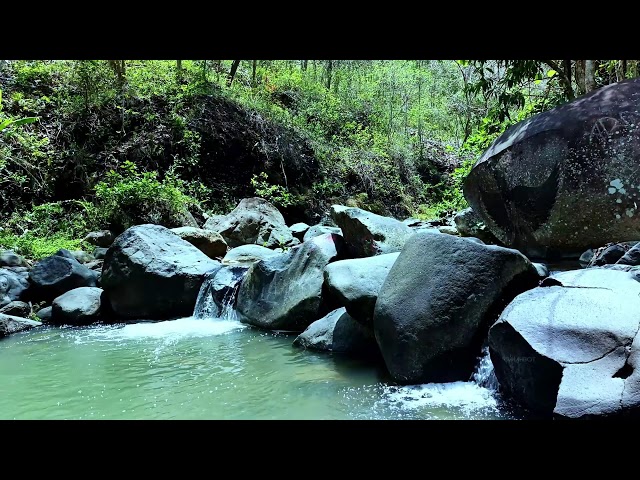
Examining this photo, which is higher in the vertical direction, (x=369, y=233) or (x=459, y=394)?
(x=369, y=233)

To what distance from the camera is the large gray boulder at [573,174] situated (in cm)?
437

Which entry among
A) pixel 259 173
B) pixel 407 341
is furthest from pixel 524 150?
pixel 259 173

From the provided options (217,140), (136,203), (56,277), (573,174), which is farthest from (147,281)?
(217,140)

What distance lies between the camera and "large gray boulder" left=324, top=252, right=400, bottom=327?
4.49 metres

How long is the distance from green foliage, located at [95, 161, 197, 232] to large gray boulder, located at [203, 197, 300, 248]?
2.93 ft

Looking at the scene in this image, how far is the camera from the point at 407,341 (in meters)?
3.84

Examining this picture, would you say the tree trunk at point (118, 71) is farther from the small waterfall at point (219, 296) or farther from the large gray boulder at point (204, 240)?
the small waterfall at point (219, 296)

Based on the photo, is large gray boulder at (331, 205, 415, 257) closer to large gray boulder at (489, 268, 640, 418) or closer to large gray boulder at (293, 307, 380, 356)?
large gray boulder at (293, 307, 380, 356)

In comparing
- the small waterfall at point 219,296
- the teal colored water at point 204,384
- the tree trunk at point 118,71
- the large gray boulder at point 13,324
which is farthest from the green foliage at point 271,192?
the teal colored water at point 204,384

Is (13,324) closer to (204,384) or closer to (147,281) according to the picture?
(147,281)

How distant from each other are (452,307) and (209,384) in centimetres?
208

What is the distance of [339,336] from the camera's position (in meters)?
4.87

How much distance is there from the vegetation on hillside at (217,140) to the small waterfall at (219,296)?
Answer: 12.4ft
